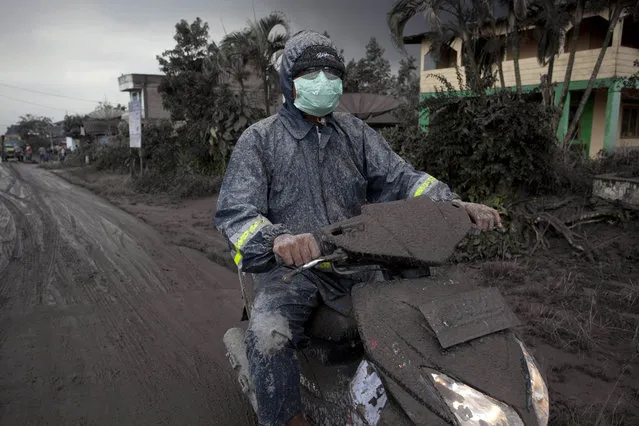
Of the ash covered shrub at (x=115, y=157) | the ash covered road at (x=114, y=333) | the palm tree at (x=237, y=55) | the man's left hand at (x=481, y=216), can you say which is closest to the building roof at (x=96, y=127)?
the ash covered shrub at (x=115, y=157)

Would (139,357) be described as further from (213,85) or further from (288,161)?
(213,85)

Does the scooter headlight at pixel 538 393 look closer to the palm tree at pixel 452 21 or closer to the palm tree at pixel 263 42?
the palm tree at pixel 452 21

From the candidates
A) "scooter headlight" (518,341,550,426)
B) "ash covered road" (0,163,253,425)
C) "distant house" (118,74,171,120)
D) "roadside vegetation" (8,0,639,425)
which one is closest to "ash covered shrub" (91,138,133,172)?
"roadside vegetation" (8,0,639,425)

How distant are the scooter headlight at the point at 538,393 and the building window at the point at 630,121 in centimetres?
1901

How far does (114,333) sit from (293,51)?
2931mm

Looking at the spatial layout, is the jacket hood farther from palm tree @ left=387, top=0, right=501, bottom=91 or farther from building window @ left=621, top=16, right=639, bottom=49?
building window @ left=621, top=16, right=639, bottom=49

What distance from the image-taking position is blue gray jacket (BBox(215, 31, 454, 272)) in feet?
7.77

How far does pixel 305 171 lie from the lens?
249 cm

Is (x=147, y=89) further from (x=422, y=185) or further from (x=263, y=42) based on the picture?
(x=422, y=185)

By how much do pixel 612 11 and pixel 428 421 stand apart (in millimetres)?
12835

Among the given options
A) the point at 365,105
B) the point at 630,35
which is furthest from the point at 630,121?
the point at 365,105

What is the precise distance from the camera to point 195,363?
3.66 meters

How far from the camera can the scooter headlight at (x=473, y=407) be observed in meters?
1.40

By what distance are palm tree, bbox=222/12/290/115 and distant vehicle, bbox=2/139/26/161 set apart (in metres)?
34.1
